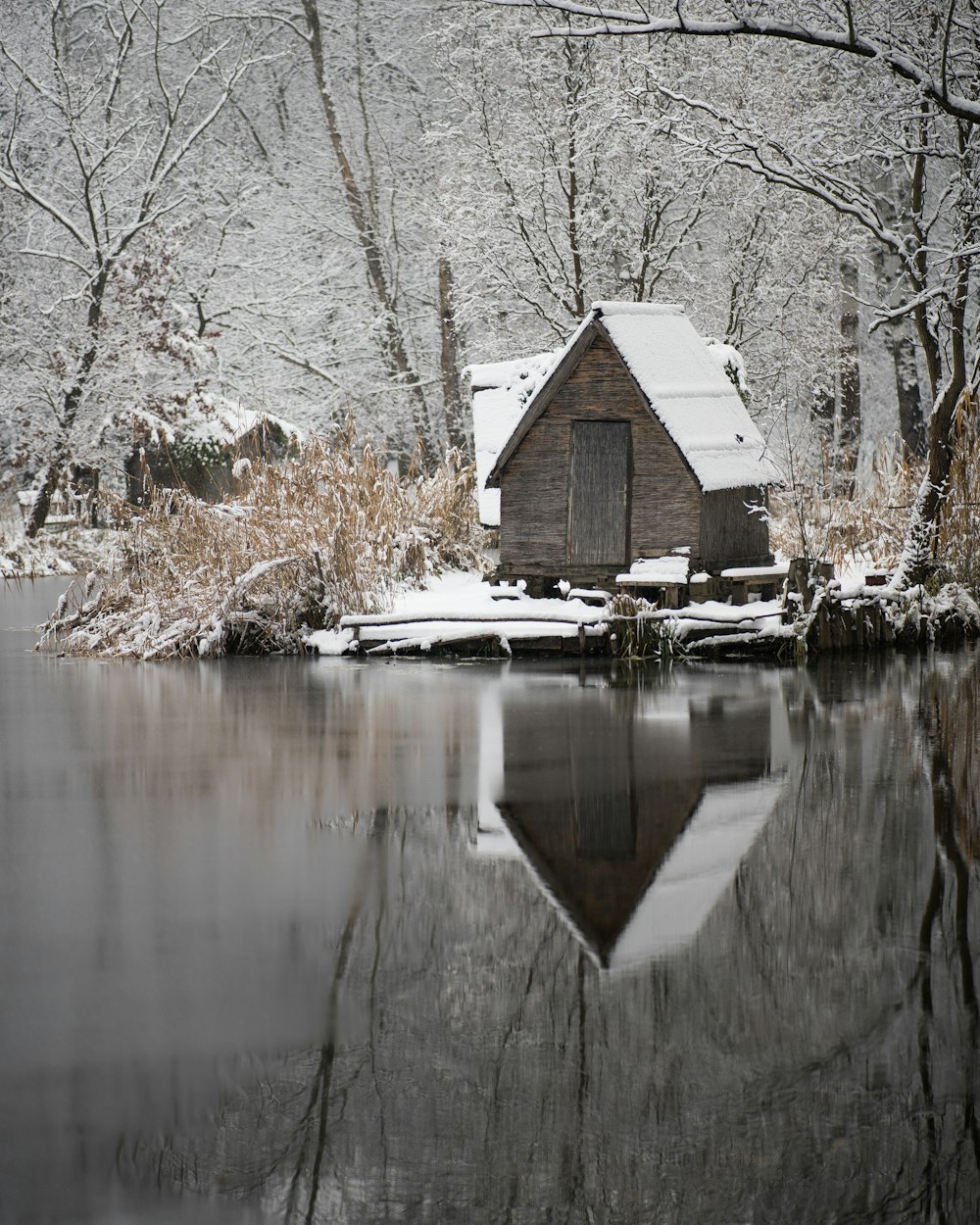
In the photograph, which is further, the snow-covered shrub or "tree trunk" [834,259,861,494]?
"tree trunk" [834,259,861,494]

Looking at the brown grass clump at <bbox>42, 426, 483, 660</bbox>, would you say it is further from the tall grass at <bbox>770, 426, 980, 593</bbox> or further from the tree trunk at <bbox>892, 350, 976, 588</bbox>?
the tree trunk at <bbox>892, 350, 976, 588</bbox>

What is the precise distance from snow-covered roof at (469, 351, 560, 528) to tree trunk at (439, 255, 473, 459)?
11833 mm

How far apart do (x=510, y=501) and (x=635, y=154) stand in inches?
479

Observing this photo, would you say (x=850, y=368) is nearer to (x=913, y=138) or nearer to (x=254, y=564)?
(x=913, y=138)

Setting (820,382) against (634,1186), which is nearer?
(634,1186)

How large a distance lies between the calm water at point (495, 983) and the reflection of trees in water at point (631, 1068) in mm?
12

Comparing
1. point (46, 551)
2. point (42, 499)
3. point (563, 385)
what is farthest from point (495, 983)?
point (42, 499)

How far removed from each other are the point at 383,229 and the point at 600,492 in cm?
2128

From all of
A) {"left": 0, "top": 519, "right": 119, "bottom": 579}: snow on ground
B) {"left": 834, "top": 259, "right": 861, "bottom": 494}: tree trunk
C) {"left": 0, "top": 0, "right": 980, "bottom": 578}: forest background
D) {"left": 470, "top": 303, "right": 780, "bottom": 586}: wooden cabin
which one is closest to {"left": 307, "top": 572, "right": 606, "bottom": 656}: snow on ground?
{"left": 470, "top": 303, "right": 780, "bottom": 586}: wooden cabin

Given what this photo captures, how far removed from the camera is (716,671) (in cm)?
1492

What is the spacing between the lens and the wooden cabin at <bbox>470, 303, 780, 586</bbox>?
17844 millimetres

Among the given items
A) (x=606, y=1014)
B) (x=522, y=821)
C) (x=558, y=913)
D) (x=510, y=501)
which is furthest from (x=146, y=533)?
(x=606, y=1014)

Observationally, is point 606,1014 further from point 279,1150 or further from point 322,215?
point 322,215

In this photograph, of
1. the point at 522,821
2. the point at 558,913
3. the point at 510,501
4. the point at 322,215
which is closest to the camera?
the point at 558,913
